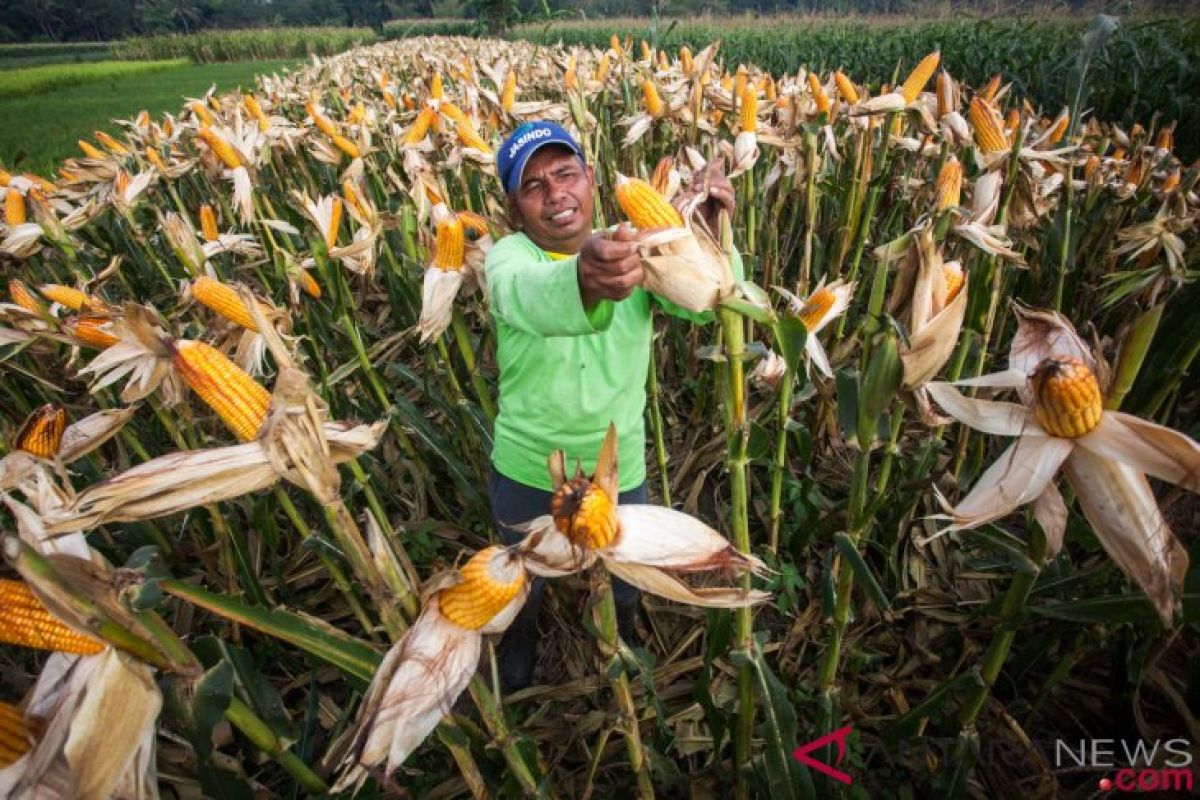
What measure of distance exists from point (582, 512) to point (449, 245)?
4.14 feet

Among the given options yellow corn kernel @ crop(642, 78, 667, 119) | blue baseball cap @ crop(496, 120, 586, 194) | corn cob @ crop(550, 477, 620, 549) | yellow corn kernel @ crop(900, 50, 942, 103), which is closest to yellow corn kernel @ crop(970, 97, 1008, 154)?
yellow corn kernel @ crop(900, 50, 942, 103)

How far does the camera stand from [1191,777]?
51.9 inches

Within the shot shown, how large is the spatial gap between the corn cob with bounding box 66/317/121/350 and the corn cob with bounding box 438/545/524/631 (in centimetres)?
138

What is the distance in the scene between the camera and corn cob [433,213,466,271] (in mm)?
1812

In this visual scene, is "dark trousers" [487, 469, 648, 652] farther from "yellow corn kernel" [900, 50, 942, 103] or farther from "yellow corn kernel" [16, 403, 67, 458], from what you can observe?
"yellow corn kernel" [900, 50, 942, 103]

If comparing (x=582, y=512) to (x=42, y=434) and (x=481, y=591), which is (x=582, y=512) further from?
(x=42, y=434)

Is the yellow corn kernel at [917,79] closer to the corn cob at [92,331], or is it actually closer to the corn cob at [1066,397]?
the corn cob at [1066,397]

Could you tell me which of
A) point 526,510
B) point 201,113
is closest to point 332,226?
point 526,510

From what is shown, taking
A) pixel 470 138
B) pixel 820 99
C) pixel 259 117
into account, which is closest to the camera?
pixel 820 99

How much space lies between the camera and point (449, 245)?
185cm

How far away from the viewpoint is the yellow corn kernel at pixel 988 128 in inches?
85.4

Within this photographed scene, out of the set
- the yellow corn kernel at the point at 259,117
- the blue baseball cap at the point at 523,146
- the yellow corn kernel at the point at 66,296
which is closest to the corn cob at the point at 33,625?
the blue baseball cap at the point at 523,146

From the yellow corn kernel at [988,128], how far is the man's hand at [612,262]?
6.31 ft

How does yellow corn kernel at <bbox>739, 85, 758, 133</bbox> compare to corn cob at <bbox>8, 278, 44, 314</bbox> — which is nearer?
corn cob at <bbox>8, 278, 44, 314</bbox>
